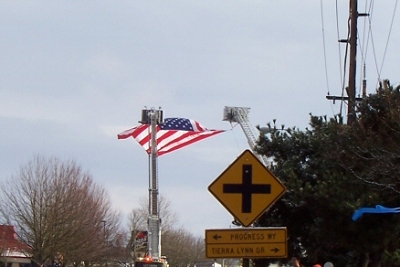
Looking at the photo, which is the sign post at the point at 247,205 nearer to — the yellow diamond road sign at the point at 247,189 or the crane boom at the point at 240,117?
the yellow diamond road sign at the point at 247,189

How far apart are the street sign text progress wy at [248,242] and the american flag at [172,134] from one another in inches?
1183

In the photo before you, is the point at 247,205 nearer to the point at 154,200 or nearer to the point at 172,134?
the point at 172,134

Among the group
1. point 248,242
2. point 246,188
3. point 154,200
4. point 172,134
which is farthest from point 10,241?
point 246,188

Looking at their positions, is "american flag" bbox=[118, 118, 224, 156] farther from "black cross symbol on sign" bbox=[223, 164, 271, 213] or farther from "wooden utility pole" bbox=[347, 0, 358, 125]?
"black cross symbol on sign" bbox=[223, 164, 271, 213]

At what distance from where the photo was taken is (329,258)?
26531 millimetres

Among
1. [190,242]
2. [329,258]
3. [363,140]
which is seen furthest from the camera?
[190,242]

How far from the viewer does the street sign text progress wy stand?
998 cm

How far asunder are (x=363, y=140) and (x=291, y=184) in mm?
5688

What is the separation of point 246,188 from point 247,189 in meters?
0.02

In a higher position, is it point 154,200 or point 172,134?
point 172,134

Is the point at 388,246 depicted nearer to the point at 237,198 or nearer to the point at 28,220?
the point at 237,198

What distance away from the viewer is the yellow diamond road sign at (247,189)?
32.6ft

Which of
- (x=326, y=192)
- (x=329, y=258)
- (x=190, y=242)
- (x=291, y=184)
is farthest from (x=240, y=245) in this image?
(x=190, y=242)

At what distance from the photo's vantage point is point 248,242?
10.0 metres
